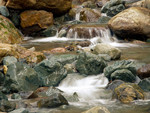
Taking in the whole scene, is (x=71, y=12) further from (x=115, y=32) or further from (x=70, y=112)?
(x=70, y=112)

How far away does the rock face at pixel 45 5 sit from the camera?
1703 centimetres

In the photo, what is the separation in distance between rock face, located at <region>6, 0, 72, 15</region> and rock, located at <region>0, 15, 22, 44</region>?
1467 millimetres

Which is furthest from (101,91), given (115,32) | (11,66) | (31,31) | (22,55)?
(31,31)

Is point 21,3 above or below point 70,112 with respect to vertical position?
above

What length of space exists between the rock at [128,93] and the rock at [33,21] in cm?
1223

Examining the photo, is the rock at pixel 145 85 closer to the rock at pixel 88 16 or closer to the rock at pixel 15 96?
the rock at pixel 15 96

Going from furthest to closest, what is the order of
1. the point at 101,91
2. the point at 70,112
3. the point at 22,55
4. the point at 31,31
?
the point at 31,31
the point at 22,55
the point at 101,91
the point at 70,112

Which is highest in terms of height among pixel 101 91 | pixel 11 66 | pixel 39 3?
pixel 39 3

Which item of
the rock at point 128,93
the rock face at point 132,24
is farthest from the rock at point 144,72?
the rock face at point 132,24

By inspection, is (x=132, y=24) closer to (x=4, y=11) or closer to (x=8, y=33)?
(x=8, y=33)

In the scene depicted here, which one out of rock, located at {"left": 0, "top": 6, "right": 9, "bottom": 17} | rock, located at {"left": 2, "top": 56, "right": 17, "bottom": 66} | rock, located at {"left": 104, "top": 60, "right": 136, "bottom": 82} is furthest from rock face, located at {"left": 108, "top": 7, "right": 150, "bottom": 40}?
rock, located at {"left": 2, "top": 56, "right": 17, "bottom": 66}

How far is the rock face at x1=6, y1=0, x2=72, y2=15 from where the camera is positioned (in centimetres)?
1703

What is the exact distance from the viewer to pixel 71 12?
65.5 feet

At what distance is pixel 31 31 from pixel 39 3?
202 centimetres
